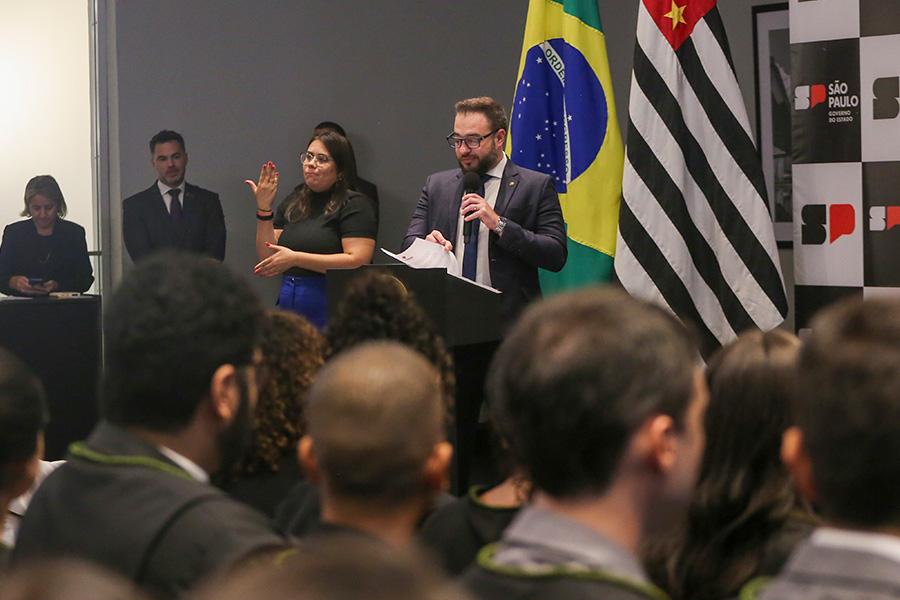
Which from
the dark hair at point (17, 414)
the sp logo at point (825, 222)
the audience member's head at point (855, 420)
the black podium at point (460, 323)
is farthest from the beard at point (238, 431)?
the sp logo at point (825, 222)

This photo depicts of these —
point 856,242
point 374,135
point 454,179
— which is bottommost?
point 856,242

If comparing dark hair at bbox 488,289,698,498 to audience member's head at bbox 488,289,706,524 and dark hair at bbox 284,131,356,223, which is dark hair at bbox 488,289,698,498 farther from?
dark hair at bbox 284,131,356,223

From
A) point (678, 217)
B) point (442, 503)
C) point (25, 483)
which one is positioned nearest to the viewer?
point (25, 483)

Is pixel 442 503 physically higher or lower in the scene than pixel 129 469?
lower

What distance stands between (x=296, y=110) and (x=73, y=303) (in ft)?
6.59

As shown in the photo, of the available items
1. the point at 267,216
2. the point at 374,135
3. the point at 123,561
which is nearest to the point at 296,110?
the point at 374,135

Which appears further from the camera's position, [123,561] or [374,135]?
[374,135]

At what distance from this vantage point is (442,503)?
1.72 m

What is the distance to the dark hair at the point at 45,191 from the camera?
5707 mm

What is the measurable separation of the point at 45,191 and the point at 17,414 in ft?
14.9

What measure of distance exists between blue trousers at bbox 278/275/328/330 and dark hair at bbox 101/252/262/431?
10.8 feet

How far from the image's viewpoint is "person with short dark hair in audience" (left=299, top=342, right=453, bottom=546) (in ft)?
4.32

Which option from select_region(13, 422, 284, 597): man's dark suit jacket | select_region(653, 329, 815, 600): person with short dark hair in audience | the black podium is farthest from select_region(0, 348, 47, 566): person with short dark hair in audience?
the black podium

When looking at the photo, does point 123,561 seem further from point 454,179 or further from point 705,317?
point 705,317
